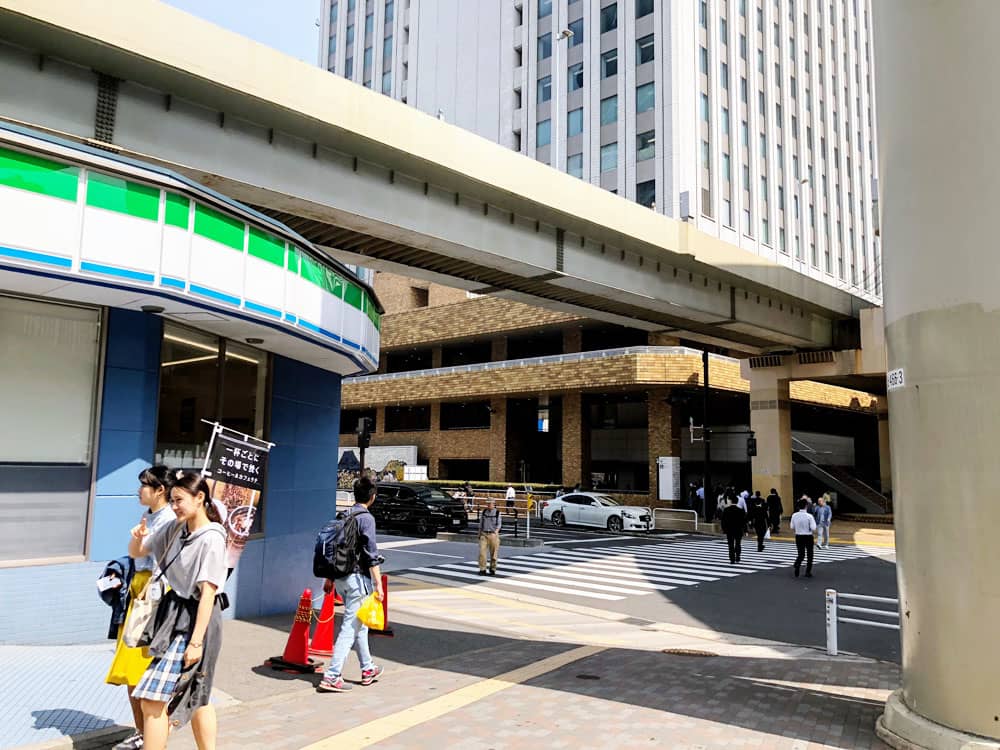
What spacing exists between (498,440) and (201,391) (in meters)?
36.7

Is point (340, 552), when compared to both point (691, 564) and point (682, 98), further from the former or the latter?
point (682, 98)

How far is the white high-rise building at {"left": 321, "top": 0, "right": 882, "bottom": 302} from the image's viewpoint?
4278 centimetres

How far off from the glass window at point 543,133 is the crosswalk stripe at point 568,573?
32.6m

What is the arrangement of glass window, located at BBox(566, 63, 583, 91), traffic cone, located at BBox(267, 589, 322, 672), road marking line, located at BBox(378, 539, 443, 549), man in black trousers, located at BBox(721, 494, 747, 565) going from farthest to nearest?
glass window, located at BBox(566, 63, 583, 91) → road marking line, located at BBox(378, 539, 443, 549) → man in black trousers, located at BBox(721, 494, 747, 565) → traffic cone, located at BBox(267, 589, 322, 672)

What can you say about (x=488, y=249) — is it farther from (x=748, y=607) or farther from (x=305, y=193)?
(x=748, y=607)

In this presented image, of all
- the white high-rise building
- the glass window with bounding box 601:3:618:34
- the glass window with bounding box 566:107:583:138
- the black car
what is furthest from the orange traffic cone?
the glass window with bounding box 601:3:618:34

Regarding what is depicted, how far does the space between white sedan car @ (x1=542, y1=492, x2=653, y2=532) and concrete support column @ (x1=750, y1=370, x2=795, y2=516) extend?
7.40 m

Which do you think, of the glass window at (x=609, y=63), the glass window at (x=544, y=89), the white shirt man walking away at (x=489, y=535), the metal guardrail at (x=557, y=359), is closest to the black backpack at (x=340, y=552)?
the white shirt man walking away at (x=489, y=535)

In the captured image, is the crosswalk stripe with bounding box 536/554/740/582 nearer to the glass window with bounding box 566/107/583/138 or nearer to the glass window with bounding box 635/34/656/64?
the glass window with bounding box 566/107/583/138

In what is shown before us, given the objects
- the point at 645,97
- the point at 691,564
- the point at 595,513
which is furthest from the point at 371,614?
the point at 645,97

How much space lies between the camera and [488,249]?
58.7 ft

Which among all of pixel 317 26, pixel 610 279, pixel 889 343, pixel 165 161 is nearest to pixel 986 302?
pixel 889 343

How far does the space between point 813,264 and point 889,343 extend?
51.1 metres

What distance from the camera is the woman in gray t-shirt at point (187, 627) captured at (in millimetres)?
4461
